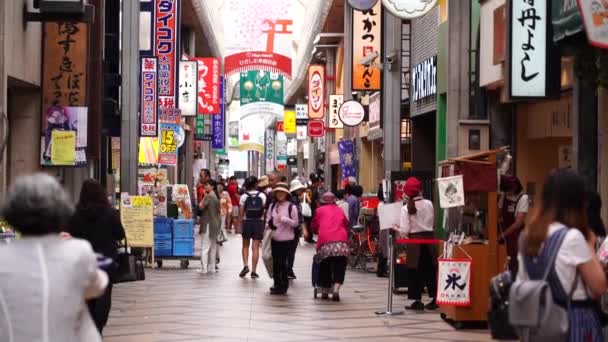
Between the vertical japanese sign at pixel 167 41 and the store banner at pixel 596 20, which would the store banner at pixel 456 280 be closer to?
the store banner at pixel 596 20

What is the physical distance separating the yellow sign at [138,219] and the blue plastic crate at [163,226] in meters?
1.28

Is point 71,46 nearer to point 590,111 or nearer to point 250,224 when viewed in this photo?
point 250,224

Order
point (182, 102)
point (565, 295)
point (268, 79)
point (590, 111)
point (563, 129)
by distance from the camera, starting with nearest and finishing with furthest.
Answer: point (565, 295), point (590, 111), point (563, 129), point (182, 102), point (268, 79)

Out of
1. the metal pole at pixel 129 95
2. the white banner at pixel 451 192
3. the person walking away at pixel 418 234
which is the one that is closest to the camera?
the white banner at pixel 451 192

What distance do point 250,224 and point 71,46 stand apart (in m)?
5.05

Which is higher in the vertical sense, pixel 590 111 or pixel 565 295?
pixel 590 111

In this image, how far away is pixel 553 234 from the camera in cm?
645

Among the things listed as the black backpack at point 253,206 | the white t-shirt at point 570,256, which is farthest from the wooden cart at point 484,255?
the black backpack at point 253,206

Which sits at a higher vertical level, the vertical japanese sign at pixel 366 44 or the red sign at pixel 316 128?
the vertical japanese sign at pixel 366 44

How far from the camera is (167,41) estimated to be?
3338 cm

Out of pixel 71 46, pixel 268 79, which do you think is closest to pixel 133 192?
pixel 71 46

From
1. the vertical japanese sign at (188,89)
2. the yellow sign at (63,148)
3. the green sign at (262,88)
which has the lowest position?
the yellow sign at (63,148)

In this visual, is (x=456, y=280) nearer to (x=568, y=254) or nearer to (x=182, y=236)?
(x=568, y=254)

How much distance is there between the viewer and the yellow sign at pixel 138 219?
2239cm
